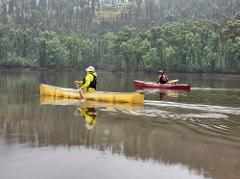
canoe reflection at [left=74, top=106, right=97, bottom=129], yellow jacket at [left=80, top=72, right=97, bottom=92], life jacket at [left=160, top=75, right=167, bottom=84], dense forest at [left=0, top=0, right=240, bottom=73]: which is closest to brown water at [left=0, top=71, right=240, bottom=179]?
canoe reflection at [left=74, top=106, right=97, bottom=129]

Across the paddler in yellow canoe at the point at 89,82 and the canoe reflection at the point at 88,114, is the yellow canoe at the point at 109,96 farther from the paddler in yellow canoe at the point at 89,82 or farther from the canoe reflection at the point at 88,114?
the canoe reflection at the point at 88,114

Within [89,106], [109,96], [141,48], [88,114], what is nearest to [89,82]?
[109,96]

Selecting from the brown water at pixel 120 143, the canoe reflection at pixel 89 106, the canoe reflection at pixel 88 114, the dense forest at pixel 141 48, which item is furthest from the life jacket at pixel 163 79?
the dense forest at pixel 141 48

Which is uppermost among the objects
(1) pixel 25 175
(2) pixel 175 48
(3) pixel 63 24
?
(3) pixel 63 24

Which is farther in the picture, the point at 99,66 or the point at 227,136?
the point at 99,66

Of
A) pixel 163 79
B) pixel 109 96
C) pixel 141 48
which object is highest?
pixel 141 48

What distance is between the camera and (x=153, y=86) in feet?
127

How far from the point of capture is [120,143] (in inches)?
564

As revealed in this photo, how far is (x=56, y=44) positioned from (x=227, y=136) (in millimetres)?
95099

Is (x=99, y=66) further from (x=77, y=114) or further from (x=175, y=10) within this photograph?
(x=77, y=114)

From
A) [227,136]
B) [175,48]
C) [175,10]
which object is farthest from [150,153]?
[175,10]

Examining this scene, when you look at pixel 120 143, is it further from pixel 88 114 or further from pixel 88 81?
pixel 88 81

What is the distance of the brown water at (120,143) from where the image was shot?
11.2 m

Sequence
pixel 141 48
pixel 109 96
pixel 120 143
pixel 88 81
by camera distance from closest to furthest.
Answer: pixel 120 143 → pixel 109 96 → pixel 88 81 → pixel 141 48
